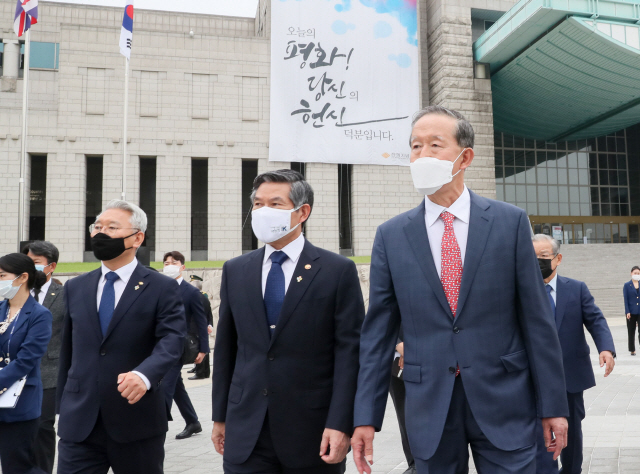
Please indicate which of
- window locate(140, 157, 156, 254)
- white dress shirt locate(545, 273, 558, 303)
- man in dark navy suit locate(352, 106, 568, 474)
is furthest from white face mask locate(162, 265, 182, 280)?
window locate(140, 157, 156, 254)

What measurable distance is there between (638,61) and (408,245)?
29.1 m

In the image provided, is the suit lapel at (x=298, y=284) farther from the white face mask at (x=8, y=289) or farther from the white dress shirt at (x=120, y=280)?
the white face mask at (x=8, y=289)

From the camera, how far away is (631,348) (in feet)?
45.1

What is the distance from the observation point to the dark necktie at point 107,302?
346 centimetres

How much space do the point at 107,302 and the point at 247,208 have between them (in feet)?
89.5

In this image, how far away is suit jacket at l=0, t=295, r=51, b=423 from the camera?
383 centimetres

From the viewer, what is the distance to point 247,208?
3061cm

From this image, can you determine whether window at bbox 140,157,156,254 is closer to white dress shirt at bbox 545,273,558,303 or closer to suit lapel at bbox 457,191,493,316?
white dress shirt at bbox 545,273,558,303

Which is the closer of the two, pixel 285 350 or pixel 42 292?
pixel 285 350

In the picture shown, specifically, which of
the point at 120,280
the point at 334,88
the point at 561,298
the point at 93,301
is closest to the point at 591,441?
the point at 561,298

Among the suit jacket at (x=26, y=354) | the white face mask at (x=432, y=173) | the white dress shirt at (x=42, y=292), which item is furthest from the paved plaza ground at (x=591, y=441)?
the white face mask at (x=432, y=173)

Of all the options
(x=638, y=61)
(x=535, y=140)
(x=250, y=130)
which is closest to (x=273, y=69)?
(x=250, y=130)

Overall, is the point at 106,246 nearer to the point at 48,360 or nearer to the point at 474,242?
the point at 48,360

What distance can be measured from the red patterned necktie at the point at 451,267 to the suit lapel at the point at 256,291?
97 centimetres
